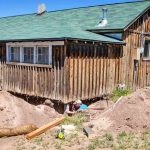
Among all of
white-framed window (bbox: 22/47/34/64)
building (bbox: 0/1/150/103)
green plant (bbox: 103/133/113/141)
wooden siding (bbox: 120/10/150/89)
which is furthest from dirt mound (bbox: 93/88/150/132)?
wooden siding (bbox: 120/10/150/89)

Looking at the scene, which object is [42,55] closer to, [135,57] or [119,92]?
[119,92]

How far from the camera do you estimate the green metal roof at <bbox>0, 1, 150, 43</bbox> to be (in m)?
14.5

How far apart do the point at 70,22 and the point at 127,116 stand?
8.35 meters

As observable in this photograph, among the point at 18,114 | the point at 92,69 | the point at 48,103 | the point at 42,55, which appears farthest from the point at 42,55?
the point at 18,114

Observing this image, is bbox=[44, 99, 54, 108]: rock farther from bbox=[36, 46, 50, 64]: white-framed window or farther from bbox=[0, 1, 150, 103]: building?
bbox=[36, 46, 50, 64]: white-framed window

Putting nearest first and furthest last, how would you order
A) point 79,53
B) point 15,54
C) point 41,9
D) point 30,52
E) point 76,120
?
1. point 76,120
2. point 79,53
3. point 30,52
4. point 15,54
5. point 41,9

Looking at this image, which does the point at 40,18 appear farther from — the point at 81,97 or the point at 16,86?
the point at 81,97

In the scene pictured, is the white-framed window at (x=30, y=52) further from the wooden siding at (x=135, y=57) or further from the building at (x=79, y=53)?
the wooden siding at (x=135, y=57)

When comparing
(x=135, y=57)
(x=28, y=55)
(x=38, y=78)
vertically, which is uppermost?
(x=28, y=55)

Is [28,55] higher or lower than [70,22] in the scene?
lower

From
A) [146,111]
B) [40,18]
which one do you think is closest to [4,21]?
[40,18]

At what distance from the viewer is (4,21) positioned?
874 inches

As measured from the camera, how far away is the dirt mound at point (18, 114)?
475 inches

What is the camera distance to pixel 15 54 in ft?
50.9
